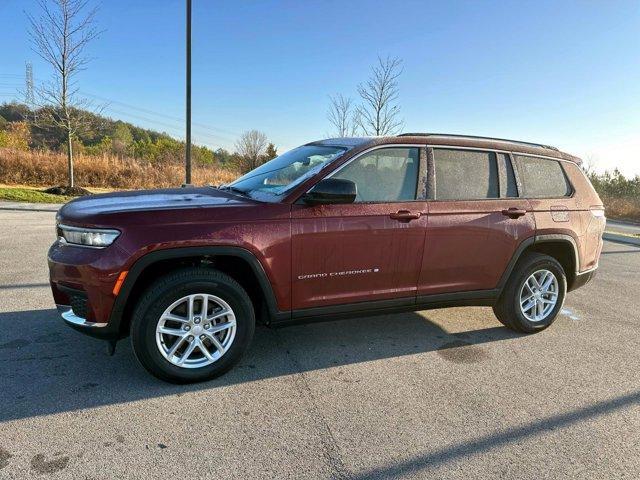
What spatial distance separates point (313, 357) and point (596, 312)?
373cm

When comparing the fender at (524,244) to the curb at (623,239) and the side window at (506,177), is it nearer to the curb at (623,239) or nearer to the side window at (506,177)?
the side window at (506,177)

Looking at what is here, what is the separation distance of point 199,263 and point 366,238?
127 centimetres

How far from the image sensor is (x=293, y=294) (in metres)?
3.37

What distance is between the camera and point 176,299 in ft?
10.0

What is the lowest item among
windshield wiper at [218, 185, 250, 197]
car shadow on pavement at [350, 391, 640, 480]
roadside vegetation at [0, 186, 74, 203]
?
car shadow on pavement at [350, 391, 640, 480]

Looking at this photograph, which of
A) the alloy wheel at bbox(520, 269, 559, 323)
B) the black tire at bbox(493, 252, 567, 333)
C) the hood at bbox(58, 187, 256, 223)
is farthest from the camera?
the alloy wheel at bbox(520, 269, 559, 323)

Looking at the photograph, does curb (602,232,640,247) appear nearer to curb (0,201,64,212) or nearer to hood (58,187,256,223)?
hood (58,187,256,223)

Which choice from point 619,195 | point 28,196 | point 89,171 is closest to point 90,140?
point 89,171

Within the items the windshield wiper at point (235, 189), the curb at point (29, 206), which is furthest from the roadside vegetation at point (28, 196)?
the windshield wiper at point (235, 189)

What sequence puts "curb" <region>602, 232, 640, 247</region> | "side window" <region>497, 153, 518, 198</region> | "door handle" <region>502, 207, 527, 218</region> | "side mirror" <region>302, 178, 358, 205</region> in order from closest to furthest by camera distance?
1. "side mirror" <region>302, 178, 358, 205</region>
2. "door handle" <region>502, 207, 527, 218</region>
3. "side window" <region>497, 153, 518, 198</region>
4. "curb" <region>602, 232, 640, 247</region>

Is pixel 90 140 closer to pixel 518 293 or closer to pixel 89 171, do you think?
pixel 89 171

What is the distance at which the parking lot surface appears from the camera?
2.39 m

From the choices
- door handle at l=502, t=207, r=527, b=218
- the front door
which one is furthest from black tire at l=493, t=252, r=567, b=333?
the front door

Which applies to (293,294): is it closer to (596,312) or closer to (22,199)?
(596,312)
